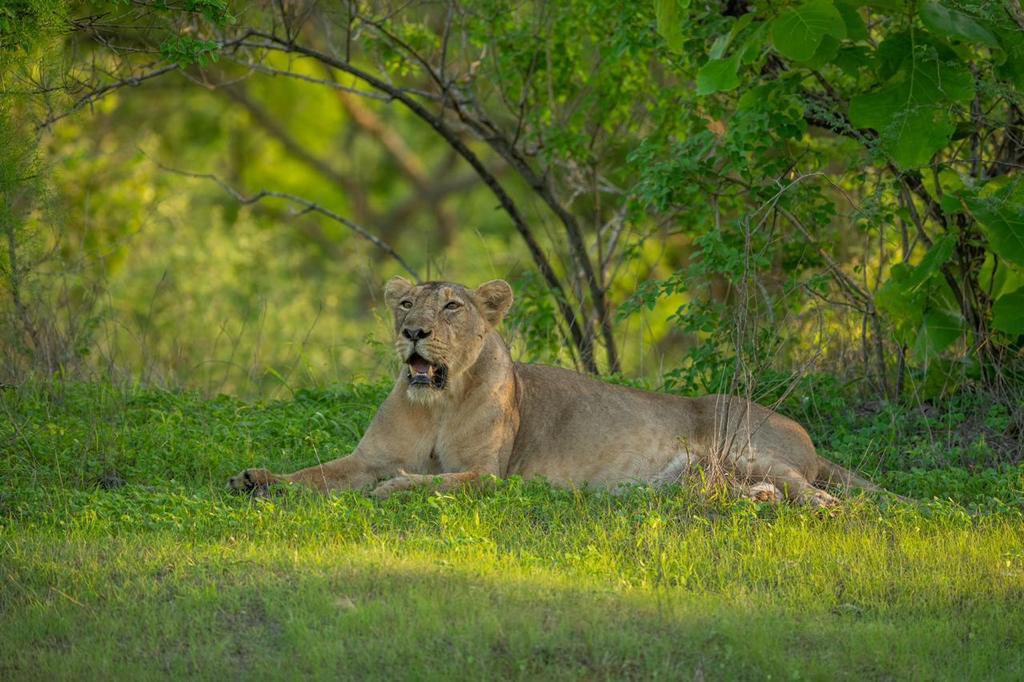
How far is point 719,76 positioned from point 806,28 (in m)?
0.51

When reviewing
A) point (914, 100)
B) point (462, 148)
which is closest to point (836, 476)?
point (914, 100)

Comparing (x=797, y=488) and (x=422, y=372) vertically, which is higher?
(x=422, y=372)

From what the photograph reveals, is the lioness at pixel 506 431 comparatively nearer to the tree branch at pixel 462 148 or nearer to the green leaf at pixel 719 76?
the green leaf at pixel 719 76

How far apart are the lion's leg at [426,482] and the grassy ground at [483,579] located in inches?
5.8

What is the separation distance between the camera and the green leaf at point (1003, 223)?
7.75m

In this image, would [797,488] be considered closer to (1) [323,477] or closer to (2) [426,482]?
(2) [426,482]

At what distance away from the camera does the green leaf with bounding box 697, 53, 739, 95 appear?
7469 mm

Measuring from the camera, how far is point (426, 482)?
24.0 ft

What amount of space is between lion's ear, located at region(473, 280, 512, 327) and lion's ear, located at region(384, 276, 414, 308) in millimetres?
385

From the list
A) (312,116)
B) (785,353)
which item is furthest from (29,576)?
(312,116)

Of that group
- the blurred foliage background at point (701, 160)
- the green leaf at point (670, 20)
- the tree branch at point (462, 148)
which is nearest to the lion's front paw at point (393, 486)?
the blurred foliage background at point (701, 160)

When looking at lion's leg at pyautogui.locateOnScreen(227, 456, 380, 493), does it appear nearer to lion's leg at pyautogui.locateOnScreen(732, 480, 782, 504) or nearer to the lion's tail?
lion's leg at pyautogui.locateOnScreen(732, 480, 782, 504)

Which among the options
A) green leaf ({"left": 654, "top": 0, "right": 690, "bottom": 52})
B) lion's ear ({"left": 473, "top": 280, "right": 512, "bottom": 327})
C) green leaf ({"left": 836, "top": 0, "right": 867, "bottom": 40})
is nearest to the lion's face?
lion's ear ({"left": 473, "top": 280, "right": 512, "bottom": 327})

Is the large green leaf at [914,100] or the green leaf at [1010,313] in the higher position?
the large green leaf at [914,100]
